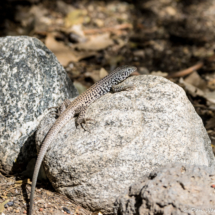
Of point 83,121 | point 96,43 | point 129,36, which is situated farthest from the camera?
point 129,36

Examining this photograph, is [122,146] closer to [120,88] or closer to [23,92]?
[120,88]

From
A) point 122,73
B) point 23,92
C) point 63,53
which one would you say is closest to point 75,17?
point 63,53

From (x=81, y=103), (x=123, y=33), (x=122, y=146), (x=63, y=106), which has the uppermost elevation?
(x=123, y=33)

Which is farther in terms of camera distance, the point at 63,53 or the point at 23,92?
the point at 63,53

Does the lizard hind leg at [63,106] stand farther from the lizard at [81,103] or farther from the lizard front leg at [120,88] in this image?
the lizard front leg at [120,88]

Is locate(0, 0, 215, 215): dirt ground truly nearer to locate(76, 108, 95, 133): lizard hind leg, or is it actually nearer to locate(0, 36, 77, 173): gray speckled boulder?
locate(0, 36, 77, 173): gray speckled boulder
